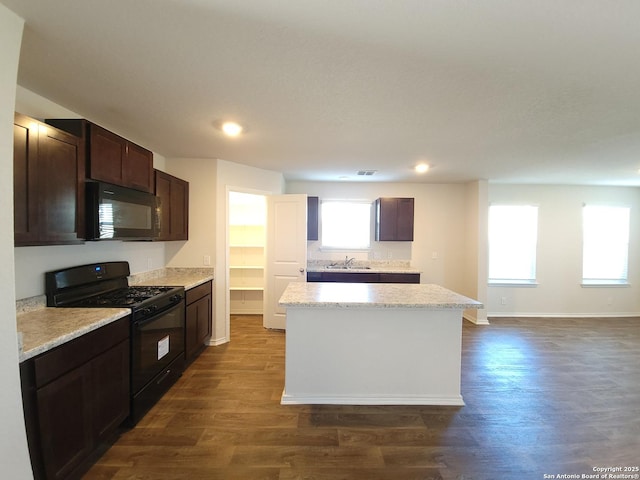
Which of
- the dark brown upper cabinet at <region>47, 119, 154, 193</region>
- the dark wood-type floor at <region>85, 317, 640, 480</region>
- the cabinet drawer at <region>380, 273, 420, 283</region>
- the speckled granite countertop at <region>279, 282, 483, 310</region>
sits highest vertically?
the dark brown upper cabinet at <region>47, 119, 154, 193</region>

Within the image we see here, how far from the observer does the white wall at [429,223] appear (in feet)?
16.6

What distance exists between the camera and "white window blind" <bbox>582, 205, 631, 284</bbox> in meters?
5.00

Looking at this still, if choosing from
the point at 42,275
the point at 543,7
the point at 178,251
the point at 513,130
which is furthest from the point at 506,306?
the point at 42,275

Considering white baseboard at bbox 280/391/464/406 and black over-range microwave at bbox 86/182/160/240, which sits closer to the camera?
black over-range microwave at bbox 86/182/160/240

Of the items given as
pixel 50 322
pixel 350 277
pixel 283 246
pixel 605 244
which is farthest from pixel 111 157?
pixel 605 244

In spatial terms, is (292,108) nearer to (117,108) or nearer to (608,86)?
(117,108)

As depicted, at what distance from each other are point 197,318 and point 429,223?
14.1 ft

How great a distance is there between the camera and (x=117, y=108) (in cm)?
211

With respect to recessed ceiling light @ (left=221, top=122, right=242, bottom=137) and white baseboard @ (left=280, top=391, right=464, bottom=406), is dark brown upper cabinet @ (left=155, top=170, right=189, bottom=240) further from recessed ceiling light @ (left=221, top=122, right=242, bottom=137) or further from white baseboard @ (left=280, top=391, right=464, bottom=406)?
white baseboard @ (left=280, top=391, right=464, bottom=406)

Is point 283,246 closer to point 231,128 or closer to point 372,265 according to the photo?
point 372,265

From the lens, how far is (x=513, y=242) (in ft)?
16.3

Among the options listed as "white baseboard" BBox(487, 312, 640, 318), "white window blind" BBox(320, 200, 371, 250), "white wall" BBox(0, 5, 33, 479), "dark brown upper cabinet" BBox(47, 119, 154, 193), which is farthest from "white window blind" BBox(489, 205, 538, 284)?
"white wall" BBox(0, 5, 33, 479)

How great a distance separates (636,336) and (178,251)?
6.92 metres

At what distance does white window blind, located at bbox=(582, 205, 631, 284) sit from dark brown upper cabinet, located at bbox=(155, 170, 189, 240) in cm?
697
